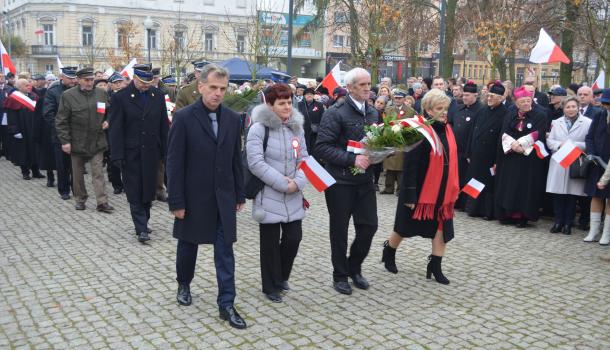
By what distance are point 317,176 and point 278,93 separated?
0.81m

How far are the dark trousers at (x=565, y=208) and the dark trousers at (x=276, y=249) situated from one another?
5.05 meters

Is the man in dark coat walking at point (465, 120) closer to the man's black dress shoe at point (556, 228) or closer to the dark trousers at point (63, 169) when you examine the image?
the man's black dress shoe at point (556, 228)

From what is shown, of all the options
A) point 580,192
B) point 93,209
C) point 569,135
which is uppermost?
point 569,135

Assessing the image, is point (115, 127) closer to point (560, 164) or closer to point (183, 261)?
point (183, 261)

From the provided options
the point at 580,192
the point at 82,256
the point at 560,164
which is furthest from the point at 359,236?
the point at 580,192

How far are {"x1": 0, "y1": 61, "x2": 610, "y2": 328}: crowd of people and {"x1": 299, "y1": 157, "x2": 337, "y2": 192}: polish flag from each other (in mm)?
101

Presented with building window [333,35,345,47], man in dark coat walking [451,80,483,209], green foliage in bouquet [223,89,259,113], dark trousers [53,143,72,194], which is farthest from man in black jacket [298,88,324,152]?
building window [333,35,345,47]

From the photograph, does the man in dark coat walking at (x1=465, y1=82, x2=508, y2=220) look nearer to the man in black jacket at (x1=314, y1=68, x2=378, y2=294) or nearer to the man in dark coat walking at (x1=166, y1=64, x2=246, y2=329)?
the man in black jacket at (x1=314, y1=68, x2=378, y2=294)

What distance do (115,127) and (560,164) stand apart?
5825 millimetres

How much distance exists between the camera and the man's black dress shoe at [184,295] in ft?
18.7

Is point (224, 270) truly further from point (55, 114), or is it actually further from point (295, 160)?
point (55, 114)

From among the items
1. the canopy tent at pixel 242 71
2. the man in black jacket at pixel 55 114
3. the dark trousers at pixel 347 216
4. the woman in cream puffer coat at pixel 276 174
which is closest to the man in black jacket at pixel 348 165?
the dark trousers at pixel 347 216

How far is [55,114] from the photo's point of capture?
34.7 ft

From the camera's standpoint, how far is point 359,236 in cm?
610
